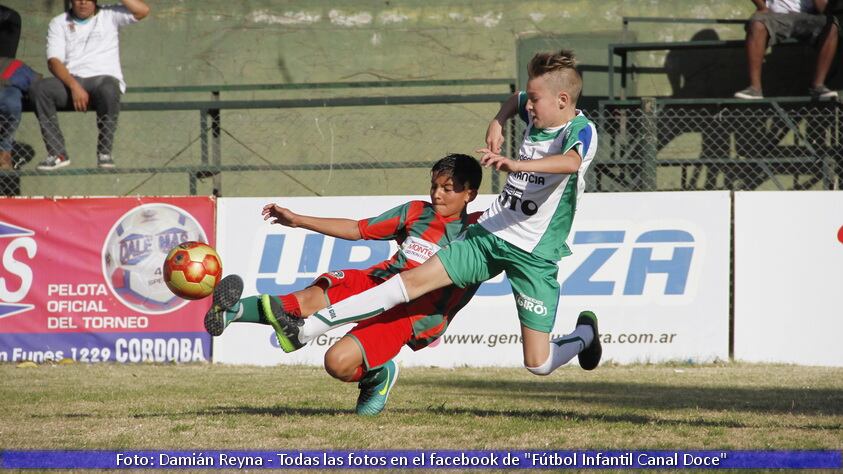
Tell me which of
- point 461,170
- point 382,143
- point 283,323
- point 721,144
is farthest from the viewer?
point 382,143

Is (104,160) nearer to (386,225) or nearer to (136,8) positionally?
(136,8)

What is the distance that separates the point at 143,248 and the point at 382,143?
418 centimetres

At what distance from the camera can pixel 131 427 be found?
639 cm

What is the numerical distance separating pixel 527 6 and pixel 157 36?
18.6 ft

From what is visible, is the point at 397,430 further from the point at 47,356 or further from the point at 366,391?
the point at 47,356

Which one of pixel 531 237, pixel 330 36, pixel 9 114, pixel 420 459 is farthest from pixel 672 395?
pixel 330 36

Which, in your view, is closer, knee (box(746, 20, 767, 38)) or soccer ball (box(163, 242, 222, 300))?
soccer ball (box(163, 242, 222, 300))

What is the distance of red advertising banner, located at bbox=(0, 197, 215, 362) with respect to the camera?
1181 centimetres

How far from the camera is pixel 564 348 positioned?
684 centimetres

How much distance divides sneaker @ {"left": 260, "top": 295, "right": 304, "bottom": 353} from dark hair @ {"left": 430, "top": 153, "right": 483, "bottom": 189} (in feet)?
4.82

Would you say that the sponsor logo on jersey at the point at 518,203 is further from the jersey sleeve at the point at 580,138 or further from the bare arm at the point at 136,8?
the bare arm at the point at 136,8

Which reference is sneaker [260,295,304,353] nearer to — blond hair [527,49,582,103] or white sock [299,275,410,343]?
white sock [299,275,410,343]

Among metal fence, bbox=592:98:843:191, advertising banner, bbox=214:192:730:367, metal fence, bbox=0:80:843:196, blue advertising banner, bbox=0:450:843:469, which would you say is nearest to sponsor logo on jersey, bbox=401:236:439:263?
blue advertising banner, bbox=0:450:843:469

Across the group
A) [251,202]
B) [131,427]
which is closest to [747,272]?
[251,202]
